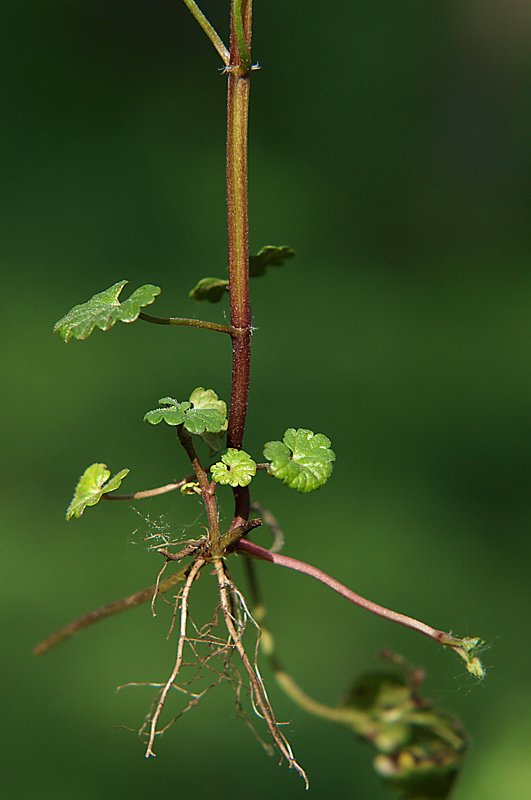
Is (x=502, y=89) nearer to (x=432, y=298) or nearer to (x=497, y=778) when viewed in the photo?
(x=432, y=298)

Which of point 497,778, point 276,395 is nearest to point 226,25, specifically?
point 276,395

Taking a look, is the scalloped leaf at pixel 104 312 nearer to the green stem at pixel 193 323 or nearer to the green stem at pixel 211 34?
the green stem at pixel 193 323

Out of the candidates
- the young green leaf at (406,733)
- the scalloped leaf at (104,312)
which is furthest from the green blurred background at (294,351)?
the scalloped leaf at (104,312)

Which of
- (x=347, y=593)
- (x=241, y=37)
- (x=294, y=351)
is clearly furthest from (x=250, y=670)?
(x=294, y=351)

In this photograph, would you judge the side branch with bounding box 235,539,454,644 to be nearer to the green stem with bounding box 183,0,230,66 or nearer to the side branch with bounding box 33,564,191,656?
the side branch with bounding box 33,564,191,656

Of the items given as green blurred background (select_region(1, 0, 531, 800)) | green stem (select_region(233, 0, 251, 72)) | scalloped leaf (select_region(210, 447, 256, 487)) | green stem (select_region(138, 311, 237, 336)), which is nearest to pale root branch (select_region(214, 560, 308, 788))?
scalloped leaf (select_region(210, 447, 256, 487))

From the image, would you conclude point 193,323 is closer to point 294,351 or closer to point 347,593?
point 347,593
